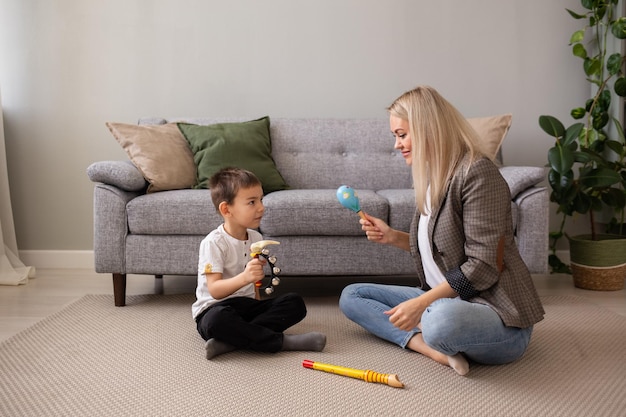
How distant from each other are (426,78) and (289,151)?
37.0 inches

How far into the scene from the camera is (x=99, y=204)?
2941 millimetres

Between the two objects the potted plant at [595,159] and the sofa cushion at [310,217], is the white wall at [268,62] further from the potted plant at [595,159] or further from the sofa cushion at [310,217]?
the sofa cushion at [310,217]

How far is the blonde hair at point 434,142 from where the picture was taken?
6.65 feet

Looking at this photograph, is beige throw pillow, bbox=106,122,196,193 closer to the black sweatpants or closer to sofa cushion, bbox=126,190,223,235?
sofa cushion, bbox=126,190,223,235

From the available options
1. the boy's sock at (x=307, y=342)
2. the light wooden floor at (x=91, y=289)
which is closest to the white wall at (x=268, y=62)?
the light wooden floor at (x=91, y=289)

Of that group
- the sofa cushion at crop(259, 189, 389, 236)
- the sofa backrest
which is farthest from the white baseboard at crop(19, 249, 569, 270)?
the sofa cushion at crop(259, 189, 389, 236)

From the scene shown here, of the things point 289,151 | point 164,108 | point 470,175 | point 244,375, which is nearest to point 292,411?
point 244,375

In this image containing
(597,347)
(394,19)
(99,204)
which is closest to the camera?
(597,347)

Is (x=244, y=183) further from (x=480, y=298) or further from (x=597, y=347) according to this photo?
(x=597, y=347)

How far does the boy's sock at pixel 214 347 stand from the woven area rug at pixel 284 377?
0.02 m

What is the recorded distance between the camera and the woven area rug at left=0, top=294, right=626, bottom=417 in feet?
5.85

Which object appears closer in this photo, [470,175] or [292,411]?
[292,411]

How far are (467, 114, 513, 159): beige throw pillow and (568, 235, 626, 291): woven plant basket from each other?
0.64 metres

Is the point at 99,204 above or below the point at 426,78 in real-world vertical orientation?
below
